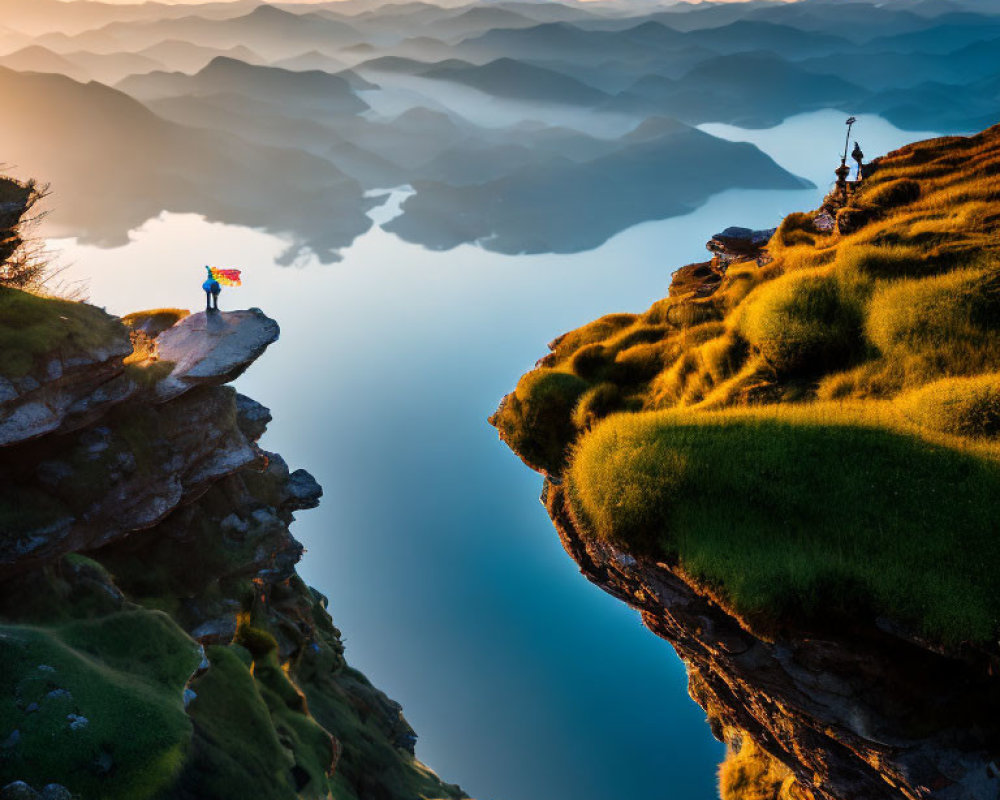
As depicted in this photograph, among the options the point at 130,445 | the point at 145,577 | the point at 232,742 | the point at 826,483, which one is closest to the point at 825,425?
the point at 826,483

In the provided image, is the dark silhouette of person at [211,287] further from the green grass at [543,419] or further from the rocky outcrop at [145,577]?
the green grass at [543,419]

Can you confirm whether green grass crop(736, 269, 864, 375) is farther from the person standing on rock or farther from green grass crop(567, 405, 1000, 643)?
the person standing on rock

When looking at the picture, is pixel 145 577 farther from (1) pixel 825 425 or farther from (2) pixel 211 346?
(1) pixel 825 425

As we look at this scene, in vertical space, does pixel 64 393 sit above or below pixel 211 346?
→ below

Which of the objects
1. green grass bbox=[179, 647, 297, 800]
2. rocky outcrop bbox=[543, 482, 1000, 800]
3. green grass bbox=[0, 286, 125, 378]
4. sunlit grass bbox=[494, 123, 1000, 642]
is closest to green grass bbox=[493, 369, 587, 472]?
sunlit grass bbox=[494, 123, 1000, 642]

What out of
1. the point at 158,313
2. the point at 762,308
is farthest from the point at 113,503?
the point at 762,308

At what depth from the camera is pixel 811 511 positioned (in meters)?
14.6

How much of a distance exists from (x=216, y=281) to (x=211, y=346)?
373 cm

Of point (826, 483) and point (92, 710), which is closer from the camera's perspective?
point (826, 483)

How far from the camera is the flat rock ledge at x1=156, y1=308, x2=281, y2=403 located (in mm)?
30938

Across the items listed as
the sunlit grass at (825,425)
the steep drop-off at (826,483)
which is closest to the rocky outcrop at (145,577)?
the steep drop-off at (826,483)

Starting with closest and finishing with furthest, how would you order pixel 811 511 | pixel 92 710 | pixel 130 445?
pixel 811 511
pixel 92 710
pixel 130 445

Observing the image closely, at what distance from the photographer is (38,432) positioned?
80.1ft

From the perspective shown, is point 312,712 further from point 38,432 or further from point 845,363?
point 845,363
